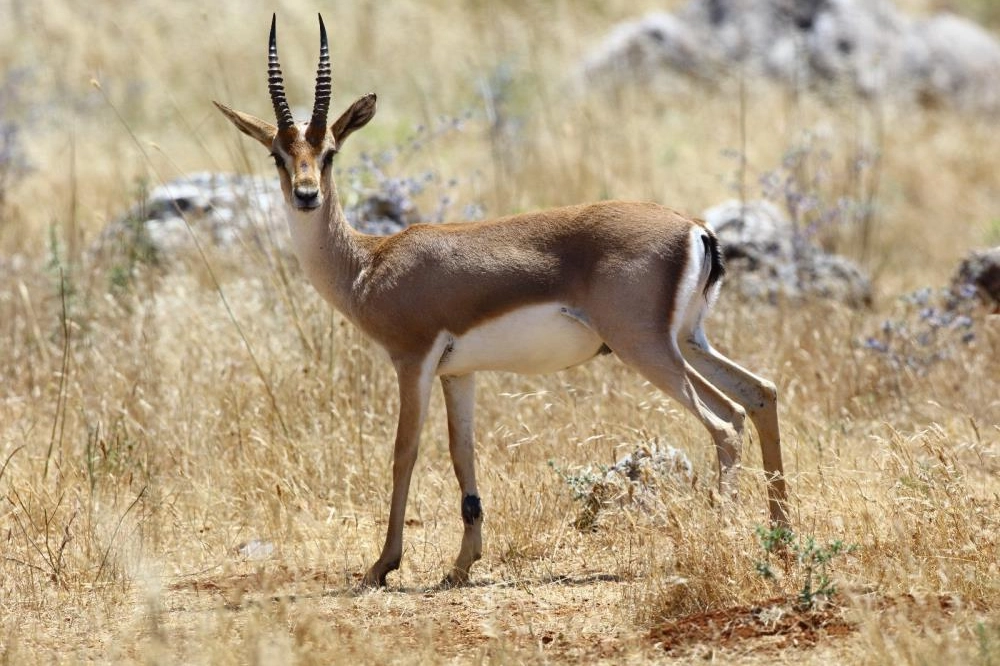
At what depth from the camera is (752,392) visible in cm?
662

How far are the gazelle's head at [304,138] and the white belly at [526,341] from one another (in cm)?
99

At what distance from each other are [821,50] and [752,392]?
15.5 meters

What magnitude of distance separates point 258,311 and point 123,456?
6.21ft

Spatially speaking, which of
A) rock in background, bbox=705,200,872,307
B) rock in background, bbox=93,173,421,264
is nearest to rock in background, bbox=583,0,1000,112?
rock in background, bbox=705,200,872,307

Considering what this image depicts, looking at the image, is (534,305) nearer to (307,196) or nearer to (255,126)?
(307,196)

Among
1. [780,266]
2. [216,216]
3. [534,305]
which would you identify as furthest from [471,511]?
[216,216]

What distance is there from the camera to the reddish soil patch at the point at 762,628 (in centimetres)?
513

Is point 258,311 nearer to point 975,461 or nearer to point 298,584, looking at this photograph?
point 298,584

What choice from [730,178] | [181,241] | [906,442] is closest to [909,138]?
[730,178]

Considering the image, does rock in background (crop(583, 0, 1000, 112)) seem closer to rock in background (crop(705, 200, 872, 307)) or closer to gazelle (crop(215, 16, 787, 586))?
rock in background (crop(705, 200, 872, 307))

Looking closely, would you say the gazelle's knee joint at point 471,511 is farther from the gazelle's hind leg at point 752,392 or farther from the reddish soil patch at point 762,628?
the reddish soil patch at point 762,628

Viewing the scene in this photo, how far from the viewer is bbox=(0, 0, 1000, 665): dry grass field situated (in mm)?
5355

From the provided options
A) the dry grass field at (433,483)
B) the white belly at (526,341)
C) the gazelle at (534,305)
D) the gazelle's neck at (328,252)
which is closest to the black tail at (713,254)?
the gazelle at (534,305)

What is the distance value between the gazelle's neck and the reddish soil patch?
2.48 metres
